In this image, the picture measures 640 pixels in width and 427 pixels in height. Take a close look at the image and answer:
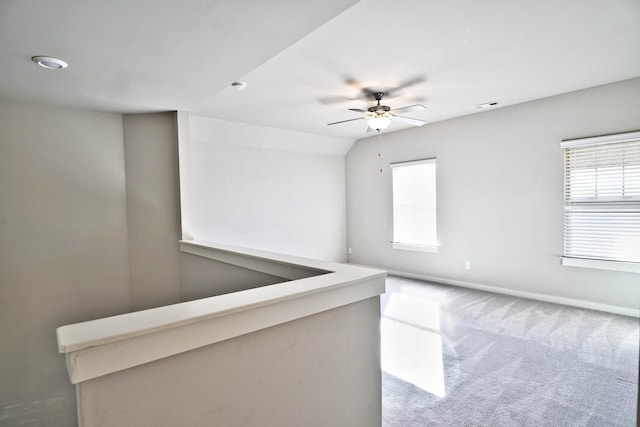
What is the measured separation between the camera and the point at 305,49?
2615mm

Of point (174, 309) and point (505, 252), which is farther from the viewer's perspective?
point (505, 252)

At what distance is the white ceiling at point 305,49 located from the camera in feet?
5.77

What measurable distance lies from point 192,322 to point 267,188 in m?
4.66

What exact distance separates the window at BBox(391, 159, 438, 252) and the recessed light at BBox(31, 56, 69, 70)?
4.75 m

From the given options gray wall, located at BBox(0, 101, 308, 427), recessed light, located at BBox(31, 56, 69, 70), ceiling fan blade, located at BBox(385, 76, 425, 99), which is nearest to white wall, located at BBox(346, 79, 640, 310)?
ceiling fan blade, located at BBox(385, 76, 425, 99)

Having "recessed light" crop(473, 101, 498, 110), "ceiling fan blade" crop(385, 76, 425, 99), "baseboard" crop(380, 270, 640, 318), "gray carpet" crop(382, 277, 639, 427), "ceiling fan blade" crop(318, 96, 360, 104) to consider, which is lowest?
"gray carpet" crop(382, 277, 639, 427)

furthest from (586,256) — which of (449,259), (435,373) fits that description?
(435,373)

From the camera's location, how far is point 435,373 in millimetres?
2588

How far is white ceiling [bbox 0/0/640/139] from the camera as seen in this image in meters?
1.76

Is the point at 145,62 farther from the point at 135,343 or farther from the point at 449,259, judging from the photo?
the point at 449,259

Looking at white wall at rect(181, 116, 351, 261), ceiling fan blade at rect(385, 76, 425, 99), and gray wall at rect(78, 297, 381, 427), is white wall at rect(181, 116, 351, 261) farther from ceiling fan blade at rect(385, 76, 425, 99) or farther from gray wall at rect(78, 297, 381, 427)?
gray wall at rect(78, 297, 381, 427)

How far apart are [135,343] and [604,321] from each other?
448 centimetres

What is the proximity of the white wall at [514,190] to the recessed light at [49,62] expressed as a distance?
187 inches

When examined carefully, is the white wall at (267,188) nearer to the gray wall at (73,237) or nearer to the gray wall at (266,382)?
the gray wall at (73,237)
